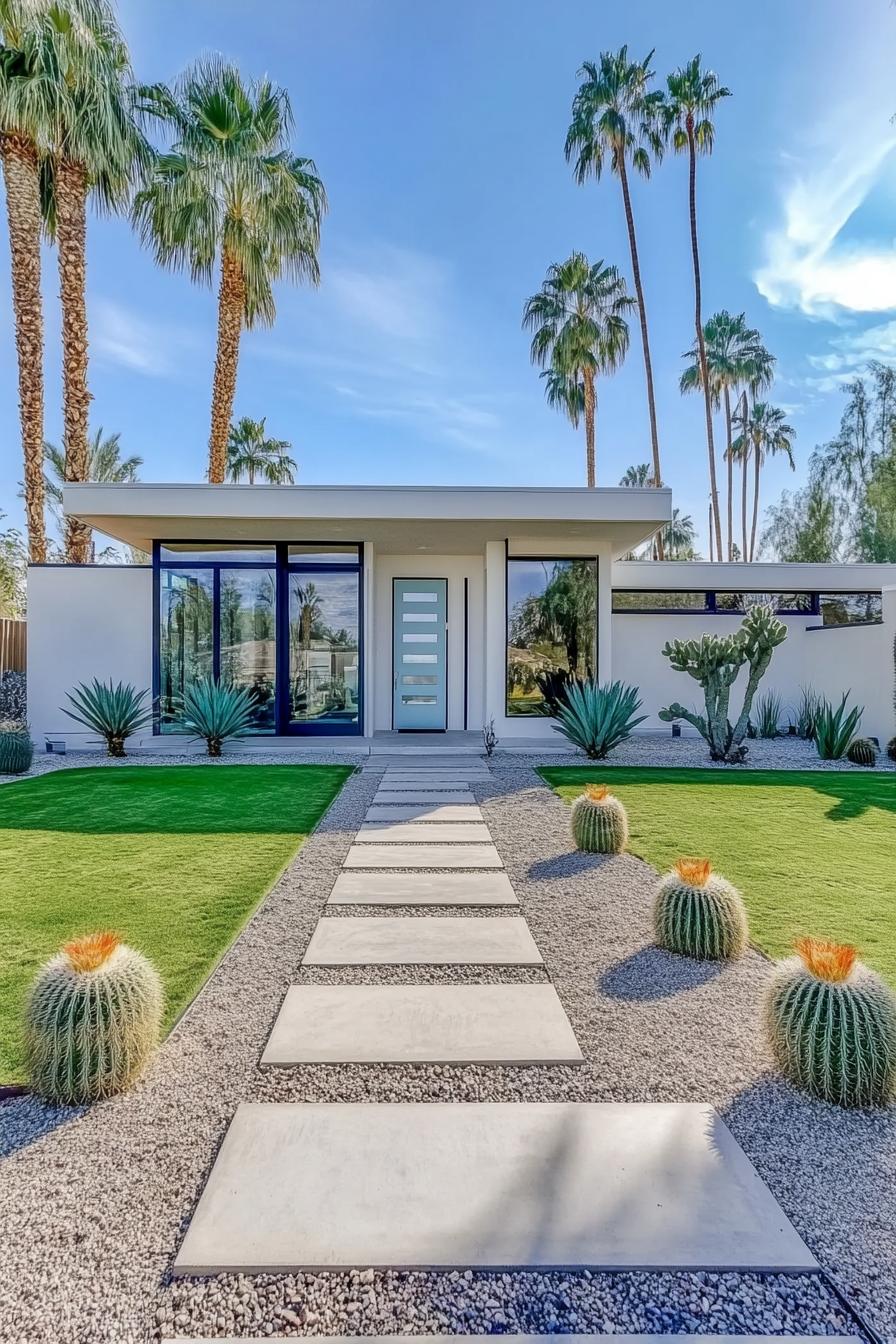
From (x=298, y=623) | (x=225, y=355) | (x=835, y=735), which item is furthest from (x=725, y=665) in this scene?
(x=225, y=355)

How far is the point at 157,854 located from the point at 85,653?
22.8 ft

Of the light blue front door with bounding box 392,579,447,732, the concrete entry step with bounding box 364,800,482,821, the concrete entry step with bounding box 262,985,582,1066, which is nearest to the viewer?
the concrete entry step with bounding box 262,985,582,1066

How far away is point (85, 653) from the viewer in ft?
36.5

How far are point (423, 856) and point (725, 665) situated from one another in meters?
6.16

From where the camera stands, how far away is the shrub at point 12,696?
1173 centimetres

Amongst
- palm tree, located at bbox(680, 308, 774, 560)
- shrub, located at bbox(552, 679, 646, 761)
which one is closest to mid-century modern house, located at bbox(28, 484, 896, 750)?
shrub, located at bbox(552, 679, 646, 761)

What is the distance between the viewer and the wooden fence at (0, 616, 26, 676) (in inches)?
499

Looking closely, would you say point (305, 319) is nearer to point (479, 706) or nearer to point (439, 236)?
point (439, 236)

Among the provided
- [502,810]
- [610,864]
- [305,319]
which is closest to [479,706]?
[502,810]

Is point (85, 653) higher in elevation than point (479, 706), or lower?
higher

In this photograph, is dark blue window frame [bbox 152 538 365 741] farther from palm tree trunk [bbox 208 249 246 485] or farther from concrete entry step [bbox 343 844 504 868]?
concrete entry step [bbox 343 844 504 868]

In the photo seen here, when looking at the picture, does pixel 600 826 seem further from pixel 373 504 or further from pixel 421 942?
pixel 373 504

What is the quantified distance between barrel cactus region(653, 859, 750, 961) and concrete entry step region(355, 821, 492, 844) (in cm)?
227

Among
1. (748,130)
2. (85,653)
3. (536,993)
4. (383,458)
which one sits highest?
(748,130)
